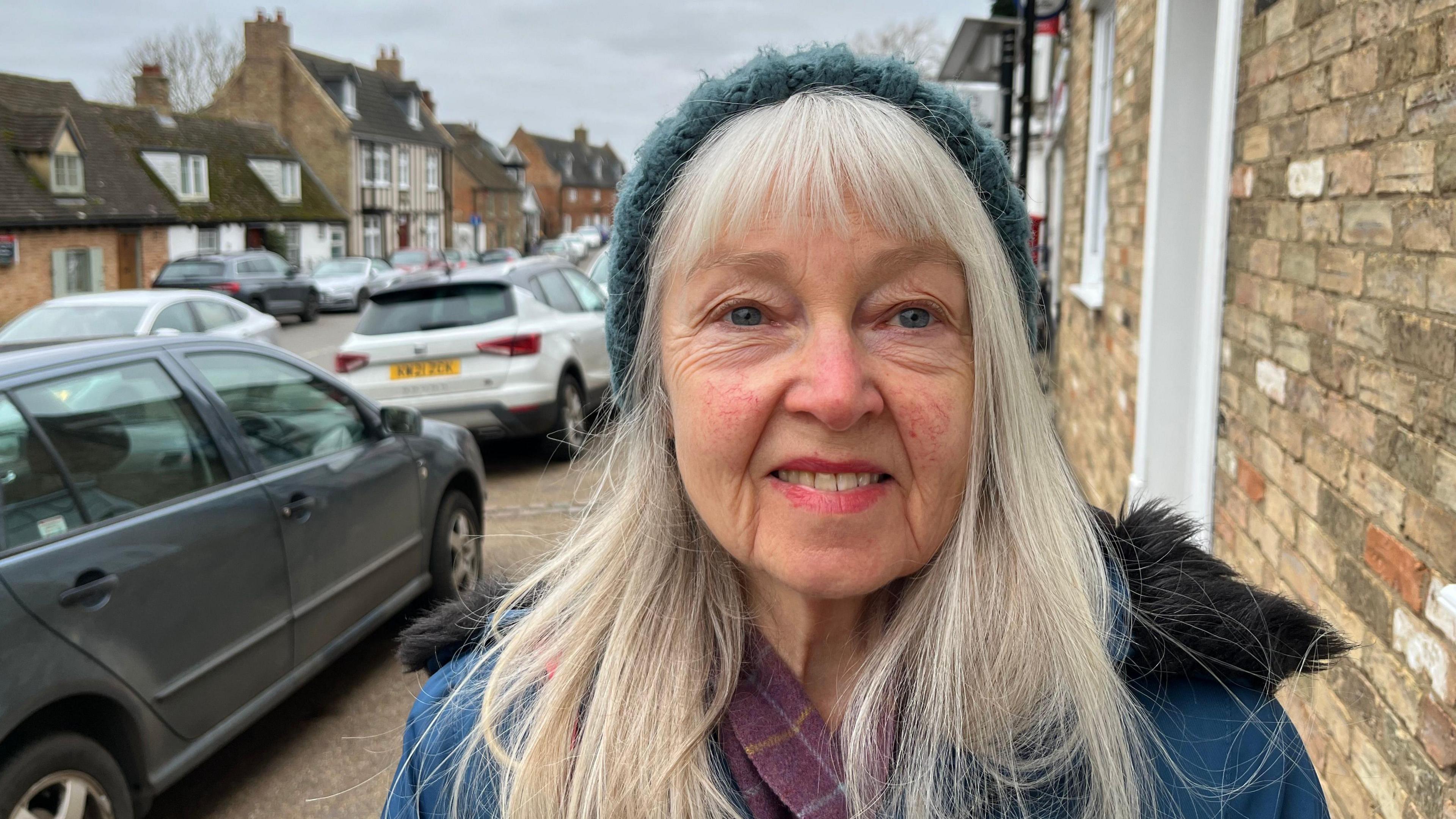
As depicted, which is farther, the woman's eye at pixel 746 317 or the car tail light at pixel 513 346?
the car tail light at pixel 513 346

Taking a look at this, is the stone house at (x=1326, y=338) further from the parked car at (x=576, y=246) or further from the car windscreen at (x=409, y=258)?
the parked car at (x=576, y=246)

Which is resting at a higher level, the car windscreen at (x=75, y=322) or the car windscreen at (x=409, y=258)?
the car windscreen at (x=409, y=258)

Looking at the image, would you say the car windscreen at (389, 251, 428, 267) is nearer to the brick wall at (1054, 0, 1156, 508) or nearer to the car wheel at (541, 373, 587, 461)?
the car wheel at (541, 373, 587, 461)

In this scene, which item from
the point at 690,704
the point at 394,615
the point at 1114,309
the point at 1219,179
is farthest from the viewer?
the point at 1114,309

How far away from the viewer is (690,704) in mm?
1396

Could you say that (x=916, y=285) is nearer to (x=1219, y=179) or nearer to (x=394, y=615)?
(x=1219, y=179)

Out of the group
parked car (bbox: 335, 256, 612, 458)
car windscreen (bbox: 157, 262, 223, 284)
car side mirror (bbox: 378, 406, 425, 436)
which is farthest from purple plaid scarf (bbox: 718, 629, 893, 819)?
car windscreen (bbox: 157, 262, 223, 284)

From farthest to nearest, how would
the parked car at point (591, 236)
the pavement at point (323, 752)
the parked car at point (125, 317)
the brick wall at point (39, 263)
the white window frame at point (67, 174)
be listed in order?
the parked car at point (591, 236) → the white window frame at point (67, 174) → the brick wall at point (39, 263) → the parked car at point (125, 317) → the pavement at point (323, 752)

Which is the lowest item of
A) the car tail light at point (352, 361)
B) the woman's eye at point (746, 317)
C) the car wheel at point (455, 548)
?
the car wheel at point (455, 548)

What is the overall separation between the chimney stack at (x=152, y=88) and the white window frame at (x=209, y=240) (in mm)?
5913

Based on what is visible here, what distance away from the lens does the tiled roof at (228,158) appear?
31656 millimetres

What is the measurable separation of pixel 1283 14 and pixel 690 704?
110 inches

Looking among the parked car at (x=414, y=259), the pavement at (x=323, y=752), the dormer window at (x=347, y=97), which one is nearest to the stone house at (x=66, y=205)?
the parked car at (x=414, y=259)

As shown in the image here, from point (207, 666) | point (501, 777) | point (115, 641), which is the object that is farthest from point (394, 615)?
point (501, 777)
